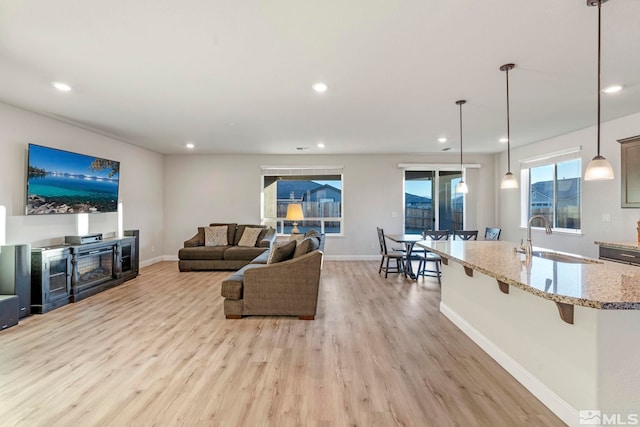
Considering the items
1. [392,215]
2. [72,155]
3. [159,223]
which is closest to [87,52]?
[72,155]

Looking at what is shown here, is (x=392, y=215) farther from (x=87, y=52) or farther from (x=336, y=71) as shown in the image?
(x=87, y=52)

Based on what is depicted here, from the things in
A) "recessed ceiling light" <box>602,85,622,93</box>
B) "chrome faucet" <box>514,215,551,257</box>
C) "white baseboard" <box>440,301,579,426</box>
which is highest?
"recessed ceiling light" <box>602,85,622,93</box>

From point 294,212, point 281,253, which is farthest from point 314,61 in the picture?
point 294,212

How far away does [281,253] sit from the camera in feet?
12.6

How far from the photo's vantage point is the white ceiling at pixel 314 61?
208 centimetres

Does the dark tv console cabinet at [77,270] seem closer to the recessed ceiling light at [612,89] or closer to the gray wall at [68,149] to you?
the gray wall at [68,149]

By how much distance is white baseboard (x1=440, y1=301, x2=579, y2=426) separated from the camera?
6.18ft

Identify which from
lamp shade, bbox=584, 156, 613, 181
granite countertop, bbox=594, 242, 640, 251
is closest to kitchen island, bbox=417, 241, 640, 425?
lamp shade, bbox=584, 156, 613, 181

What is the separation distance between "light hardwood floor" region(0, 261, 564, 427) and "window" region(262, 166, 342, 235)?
3.81 m

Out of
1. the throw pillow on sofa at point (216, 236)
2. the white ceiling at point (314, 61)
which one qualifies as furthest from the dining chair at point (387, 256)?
the throw pillow on sofa at point (216, 236)

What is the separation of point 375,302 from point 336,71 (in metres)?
2.90

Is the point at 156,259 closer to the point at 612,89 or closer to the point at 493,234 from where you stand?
the point at 493,234

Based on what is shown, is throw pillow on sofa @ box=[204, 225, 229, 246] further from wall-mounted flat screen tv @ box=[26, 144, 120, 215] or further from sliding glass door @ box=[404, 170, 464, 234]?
sliding glass door @ box=[404, 170, 464, 234]

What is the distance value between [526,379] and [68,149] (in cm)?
628
